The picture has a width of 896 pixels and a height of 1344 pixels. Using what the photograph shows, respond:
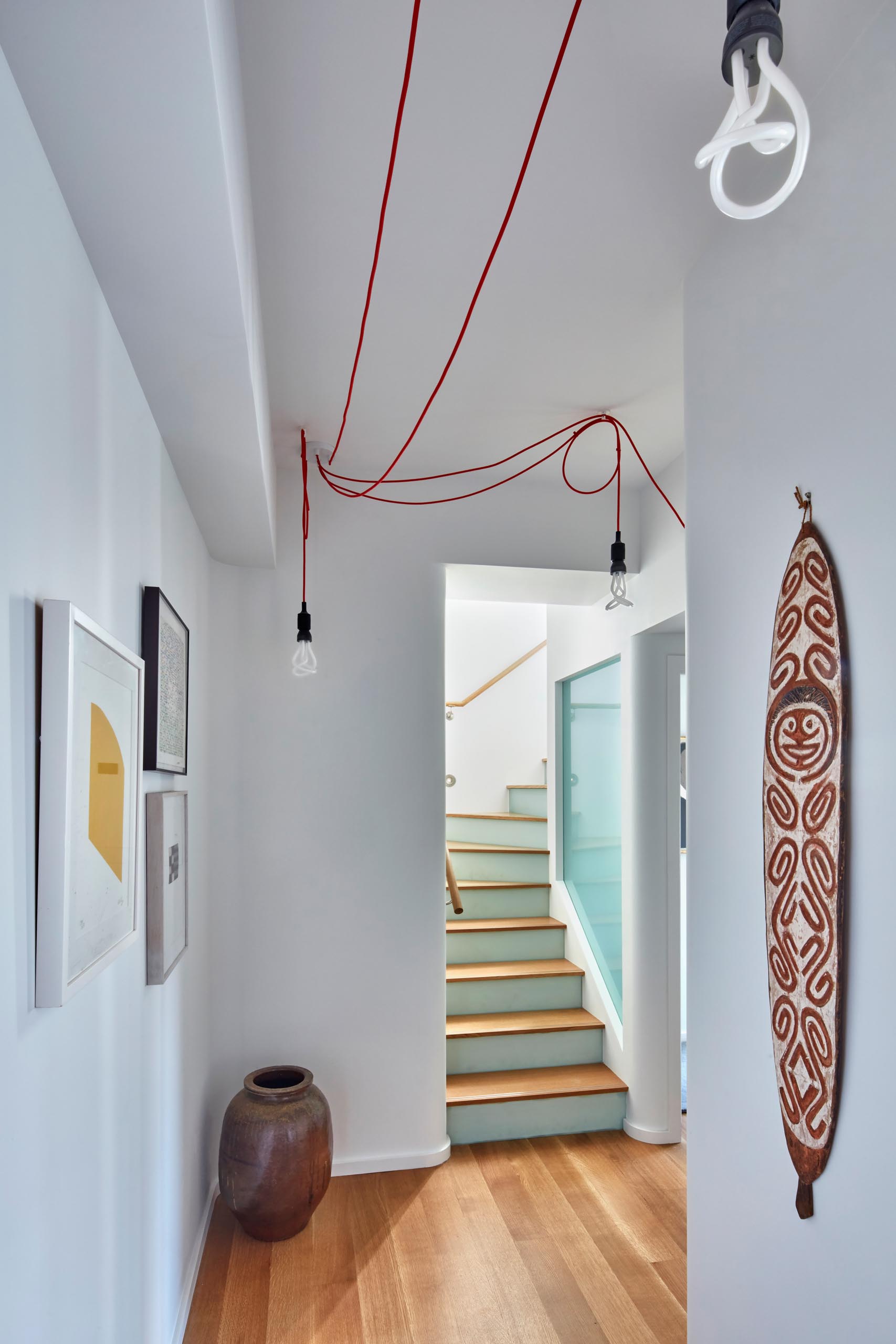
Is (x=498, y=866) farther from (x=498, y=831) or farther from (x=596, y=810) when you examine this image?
(x=596, y=810)

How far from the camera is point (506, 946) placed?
402cm

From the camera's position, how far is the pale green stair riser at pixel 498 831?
4.73 m

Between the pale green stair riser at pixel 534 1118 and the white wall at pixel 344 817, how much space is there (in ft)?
0.43

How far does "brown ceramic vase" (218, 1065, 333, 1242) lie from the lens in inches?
101

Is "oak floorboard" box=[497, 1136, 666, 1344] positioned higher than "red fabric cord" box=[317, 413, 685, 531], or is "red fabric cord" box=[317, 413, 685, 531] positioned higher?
"red fabric cord" box=[317, 413, 685, 531]

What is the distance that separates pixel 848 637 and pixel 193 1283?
2387 mm

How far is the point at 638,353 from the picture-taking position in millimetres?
2377

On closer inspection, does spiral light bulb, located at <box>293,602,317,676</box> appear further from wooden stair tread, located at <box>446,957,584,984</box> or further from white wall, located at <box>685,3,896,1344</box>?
wooden stair tread, located at <box>446,957,584,984</box>

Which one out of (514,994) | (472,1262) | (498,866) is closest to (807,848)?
(472,1262)

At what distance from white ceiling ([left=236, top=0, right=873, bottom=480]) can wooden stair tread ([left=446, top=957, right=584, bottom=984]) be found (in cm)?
230

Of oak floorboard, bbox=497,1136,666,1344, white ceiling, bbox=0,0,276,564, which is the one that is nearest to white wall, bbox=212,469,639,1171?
oak floorboard, bbox=497,1136,666,1344

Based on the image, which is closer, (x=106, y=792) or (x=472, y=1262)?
(x=106, y=792)

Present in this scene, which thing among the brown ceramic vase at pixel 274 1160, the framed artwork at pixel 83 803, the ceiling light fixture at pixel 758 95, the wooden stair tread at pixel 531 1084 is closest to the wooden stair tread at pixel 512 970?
the wooden stair tread at pixel 531 1084

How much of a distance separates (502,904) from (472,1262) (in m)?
1.77
